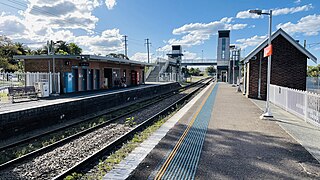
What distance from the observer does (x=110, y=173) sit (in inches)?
175

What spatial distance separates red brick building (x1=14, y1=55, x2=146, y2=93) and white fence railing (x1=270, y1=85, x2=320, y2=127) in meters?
14.7

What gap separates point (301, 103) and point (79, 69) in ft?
56.7

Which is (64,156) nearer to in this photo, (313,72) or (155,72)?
(155,72)

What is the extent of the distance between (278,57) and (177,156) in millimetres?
13865

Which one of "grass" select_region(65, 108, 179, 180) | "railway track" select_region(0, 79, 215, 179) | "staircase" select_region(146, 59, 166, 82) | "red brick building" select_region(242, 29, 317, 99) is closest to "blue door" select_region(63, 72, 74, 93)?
"railway track" select_region(0, 79, 215, 179)

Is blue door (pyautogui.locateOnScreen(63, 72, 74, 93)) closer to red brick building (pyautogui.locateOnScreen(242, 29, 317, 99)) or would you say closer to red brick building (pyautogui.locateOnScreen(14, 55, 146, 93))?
red brick building (pyautogui.locateOnScreen(14, 55, 146, 93))

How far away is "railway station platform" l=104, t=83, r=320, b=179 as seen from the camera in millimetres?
4234

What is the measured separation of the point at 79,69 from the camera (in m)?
20.5

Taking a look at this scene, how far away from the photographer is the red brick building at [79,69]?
18750mm

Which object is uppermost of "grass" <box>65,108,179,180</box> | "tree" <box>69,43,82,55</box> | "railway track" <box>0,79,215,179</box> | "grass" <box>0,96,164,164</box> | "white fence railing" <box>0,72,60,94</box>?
"tree" <box>69,43,82,55</box>

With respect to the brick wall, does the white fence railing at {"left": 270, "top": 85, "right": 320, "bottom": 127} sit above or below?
below

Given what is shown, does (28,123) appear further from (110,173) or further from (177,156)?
(177,156)

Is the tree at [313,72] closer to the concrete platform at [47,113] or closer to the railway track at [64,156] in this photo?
the concrete platform at [47,113]

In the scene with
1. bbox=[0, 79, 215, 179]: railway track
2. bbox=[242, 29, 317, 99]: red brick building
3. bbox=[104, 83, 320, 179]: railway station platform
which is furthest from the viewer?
bbox=[242, 29, 317, 99]: red brick building
